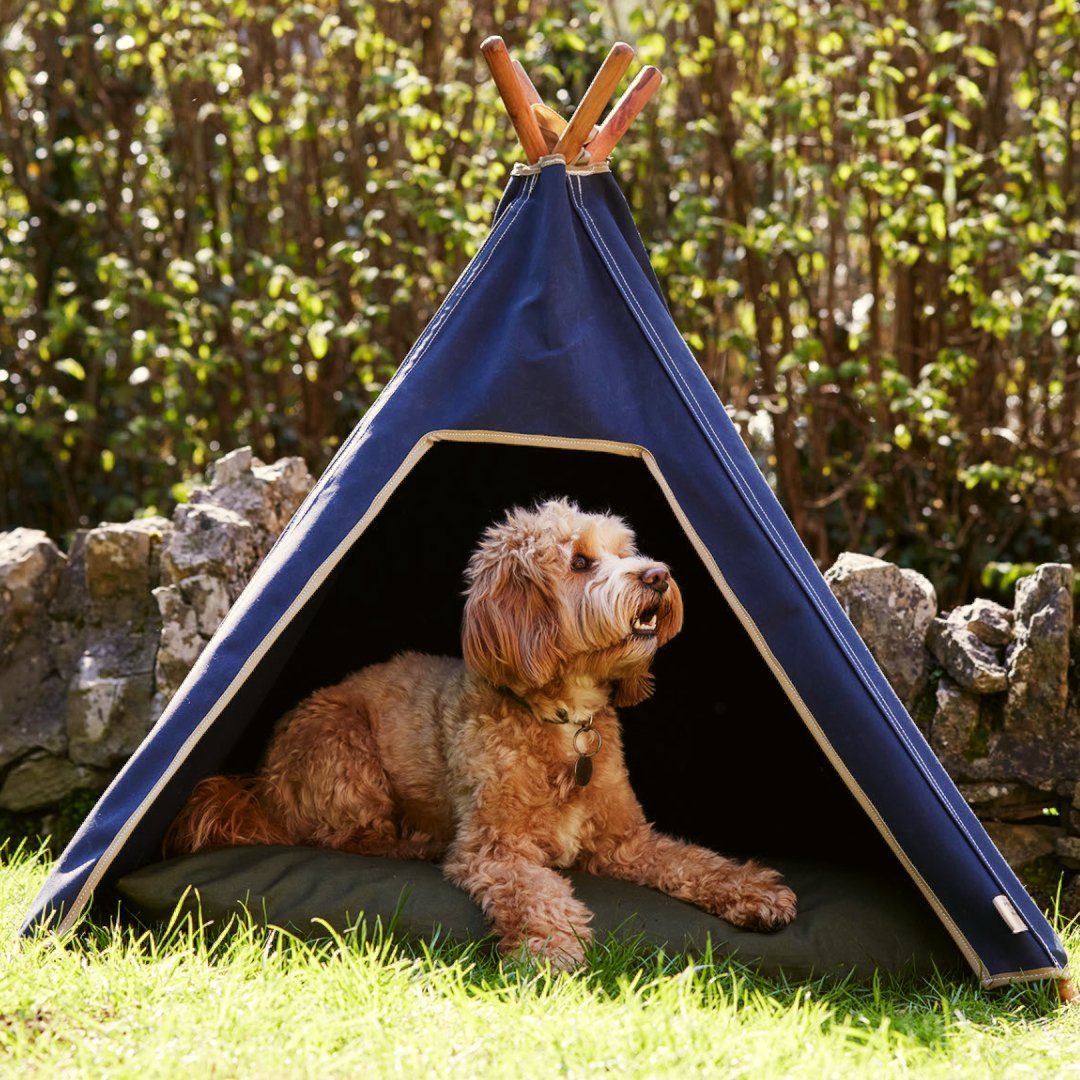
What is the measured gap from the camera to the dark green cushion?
11.5ft

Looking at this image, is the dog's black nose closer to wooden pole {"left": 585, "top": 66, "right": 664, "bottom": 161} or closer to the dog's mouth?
the dog's mouth

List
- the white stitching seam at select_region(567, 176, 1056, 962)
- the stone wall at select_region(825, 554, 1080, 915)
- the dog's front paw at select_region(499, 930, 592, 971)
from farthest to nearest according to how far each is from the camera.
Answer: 1. the stone wall at select_region(825, 554, 1080, 915)
2. the white stitching seam at select_region(567, 176, 1056, 962)
3. the dog's front paw at select_region(499, 930, 592, 971)

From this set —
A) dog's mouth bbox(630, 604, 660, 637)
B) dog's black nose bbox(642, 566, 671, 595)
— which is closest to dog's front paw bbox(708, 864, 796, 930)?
dog's mouth bbox(630, 604, 660, 637)

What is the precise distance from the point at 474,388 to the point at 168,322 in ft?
14.7

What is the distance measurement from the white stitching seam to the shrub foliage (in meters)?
2.46

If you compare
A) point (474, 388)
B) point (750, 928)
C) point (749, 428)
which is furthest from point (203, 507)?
point (749, 428)

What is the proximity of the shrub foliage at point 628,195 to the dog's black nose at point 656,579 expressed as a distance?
3.03 meters

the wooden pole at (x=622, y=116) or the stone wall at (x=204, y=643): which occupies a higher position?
the wooden pole at (x=622, y=116)

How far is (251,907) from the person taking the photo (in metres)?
3.59

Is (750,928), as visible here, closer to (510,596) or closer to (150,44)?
(510,596)

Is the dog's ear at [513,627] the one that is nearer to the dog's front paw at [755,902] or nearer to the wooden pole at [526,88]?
the dog's front paw at [755,902]

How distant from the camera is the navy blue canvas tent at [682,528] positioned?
135 inches

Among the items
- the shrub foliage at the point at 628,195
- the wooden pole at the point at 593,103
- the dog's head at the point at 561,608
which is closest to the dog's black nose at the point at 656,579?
the dog's head at the point at 561,608

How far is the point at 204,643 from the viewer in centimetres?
500
